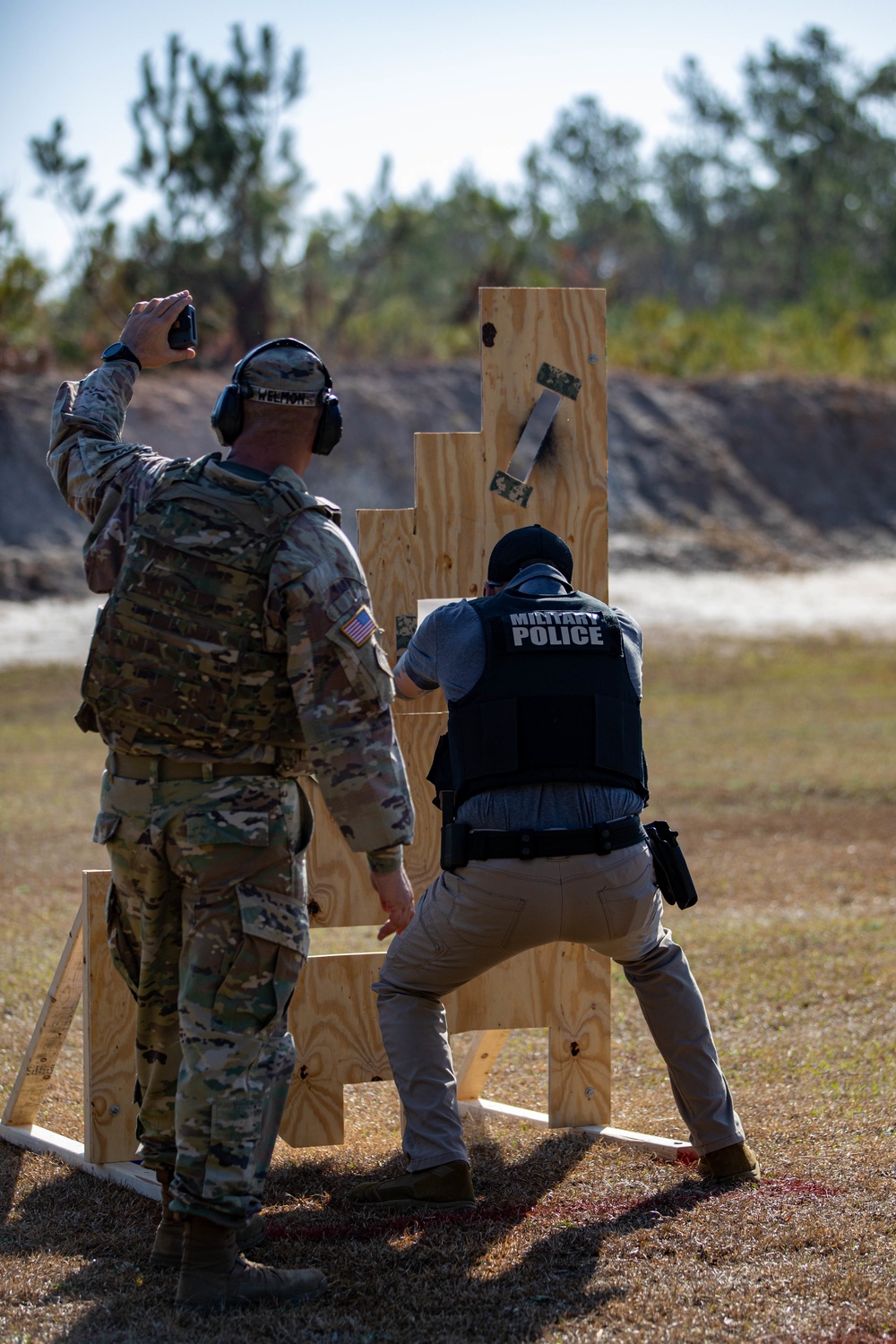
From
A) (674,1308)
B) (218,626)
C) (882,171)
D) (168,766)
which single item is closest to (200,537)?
(218,626)

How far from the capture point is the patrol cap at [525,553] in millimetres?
3664

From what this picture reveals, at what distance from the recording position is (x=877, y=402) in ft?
96.8

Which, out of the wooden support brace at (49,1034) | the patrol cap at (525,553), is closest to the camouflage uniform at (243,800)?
the patrol cap at (525,553)

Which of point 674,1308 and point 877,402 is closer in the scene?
point 674,1308

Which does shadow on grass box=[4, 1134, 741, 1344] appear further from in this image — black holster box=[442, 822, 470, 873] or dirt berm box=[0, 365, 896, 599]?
dirt berm box=[0, 365, 896, 599]

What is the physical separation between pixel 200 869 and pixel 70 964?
1.35 m

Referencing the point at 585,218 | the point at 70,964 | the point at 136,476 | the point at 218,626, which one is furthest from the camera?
the point at 585,218

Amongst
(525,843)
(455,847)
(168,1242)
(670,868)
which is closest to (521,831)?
(525,843)

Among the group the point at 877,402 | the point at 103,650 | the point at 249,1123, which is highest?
the point at 877,402

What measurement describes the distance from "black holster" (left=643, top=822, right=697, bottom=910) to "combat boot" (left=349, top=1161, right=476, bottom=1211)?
0.91 m

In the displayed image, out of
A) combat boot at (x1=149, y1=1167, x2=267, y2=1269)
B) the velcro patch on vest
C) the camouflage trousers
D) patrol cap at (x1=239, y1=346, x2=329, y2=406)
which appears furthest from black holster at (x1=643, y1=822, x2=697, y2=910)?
patrol cap at (x1=239, y1=346, x2=329, y2=406)

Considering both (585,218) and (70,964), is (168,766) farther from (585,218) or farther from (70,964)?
(585,218)

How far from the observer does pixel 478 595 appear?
4.35 m

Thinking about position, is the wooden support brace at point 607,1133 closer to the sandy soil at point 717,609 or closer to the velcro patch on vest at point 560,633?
the velcro patch on vest at point 560,633
